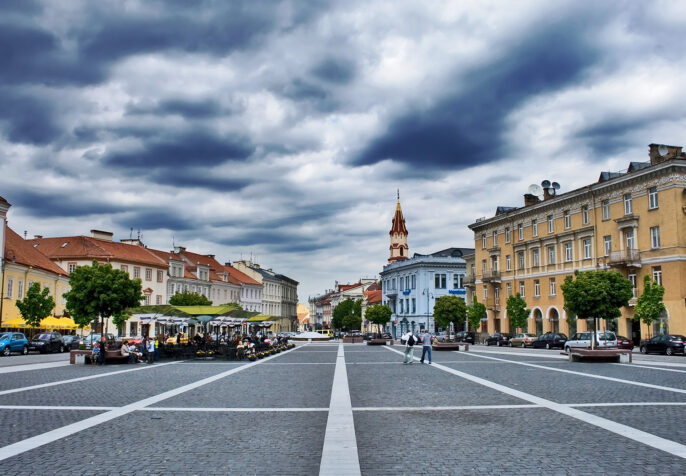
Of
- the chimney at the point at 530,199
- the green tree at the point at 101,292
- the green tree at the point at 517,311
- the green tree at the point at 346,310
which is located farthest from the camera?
the green tree at the point at 346,310

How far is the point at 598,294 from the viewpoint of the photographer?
34219 mm

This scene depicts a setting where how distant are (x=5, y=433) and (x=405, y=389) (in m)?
9.79

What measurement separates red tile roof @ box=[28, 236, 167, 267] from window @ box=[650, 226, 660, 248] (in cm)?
5393

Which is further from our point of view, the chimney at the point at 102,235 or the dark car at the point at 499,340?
the chimney at the point at 102,235

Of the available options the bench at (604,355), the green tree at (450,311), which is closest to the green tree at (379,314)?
the green tree at (450,311)

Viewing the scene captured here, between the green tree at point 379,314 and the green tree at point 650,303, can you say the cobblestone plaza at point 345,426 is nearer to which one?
the green tree at point 650,303

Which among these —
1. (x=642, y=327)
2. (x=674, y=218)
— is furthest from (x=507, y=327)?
(x=674, y=218)

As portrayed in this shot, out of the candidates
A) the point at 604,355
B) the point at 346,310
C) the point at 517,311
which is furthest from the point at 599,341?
the point at 346,310

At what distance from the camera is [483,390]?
16172 millimetres

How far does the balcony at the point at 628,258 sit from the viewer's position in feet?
152

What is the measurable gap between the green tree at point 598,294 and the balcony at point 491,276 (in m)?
31.0

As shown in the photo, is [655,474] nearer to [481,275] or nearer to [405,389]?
[405,389]

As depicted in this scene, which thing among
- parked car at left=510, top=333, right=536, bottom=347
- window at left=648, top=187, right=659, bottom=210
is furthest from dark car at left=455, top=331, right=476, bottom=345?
window at left=648, top=187, right=659, bottom=210

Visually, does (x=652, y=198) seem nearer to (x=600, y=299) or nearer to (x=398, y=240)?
(x=600, y=299)
